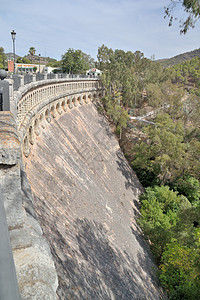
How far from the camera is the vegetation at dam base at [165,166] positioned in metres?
14.1

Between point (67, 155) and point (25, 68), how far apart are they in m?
32.3

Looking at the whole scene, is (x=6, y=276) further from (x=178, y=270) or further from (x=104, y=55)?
(x=104, y=55)

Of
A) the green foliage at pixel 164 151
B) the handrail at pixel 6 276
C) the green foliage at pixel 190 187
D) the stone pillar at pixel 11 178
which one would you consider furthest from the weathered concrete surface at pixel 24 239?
the green foliage at pixel 190 187

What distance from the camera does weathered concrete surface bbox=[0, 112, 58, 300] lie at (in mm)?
1710

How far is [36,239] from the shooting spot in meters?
2.38

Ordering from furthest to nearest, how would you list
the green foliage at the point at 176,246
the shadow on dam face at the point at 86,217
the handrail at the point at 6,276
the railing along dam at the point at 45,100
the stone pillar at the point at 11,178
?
the green foliage at the point at 176,246
the railing along dam at the point at 45,100
the shadow on dam face at the point at 86,217
the stone pillar at the point at 11,178
the handrail at the point at 6,276

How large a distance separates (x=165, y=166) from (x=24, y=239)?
23.8 metres

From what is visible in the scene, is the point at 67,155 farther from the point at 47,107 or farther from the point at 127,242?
the point at 127,242

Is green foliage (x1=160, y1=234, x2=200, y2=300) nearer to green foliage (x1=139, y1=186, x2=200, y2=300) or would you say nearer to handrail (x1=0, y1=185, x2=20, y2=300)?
green foliage (x1=139, y1=186, x2=200, y2=300)

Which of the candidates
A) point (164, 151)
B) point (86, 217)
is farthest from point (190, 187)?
point (86, 217)

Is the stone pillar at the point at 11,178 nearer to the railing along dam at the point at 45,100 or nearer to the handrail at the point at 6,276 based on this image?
the handrail at the point at 6,276

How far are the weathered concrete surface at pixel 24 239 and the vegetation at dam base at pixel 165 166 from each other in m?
9.41

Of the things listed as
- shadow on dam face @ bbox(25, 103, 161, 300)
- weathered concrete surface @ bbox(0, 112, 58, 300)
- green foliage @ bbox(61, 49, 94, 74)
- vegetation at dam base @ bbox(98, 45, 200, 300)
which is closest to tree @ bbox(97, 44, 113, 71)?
vegetation at dam base @ bbox(98, 45, 200, 300)

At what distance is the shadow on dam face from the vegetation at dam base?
52.0 inches
